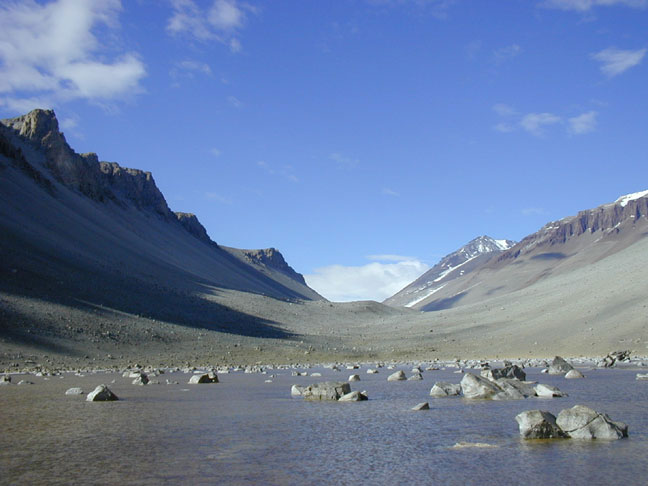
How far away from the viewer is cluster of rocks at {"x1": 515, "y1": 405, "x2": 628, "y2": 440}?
1467 centimetres

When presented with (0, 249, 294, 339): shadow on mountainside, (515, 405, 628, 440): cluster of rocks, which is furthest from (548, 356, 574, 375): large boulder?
(0, 249, 294, 339): shadow on mountainside

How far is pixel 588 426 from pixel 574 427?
0.32 metres

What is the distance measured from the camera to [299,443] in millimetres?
14898

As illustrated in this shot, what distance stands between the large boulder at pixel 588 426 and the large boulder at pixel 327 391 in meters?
11.5

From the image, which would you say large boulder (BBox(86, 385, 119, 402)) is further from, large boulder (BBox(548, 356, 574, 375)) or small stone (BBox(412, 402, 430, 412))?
large boulder (BBox(548, 356, 574, 375))

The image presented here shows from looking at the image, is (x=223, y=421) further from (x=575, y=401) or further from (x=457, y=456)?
(x=575, y=401)

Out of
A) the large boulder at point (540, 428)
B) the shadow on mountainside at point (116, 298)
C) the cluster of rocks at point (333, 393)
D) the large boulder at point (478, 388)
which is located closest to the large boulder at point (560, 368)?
the large boulder at point (478, 388)

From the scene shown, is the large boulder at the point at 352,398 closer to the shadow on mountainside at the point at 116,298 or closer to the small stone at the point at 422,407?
the small stone at the point at 422,407

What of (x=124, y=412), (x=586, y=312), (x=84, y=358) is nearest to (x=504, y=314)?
(x=586, y=312)

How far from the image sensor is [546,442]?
1436cm

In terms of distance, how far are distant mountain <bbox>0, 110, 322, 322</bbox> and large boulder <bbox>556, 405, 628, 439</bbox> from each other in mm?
57722

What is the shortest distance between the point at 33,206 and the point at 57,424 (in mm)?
93130

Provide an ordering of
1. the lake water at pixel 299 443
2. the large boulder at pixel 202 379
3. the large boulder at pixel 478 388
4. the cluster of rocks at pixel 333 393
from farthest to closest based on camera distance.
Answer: the large boulder at pixel 202 379, the cluster of rocks at pixel 333 393, the large boulder at pixel 478 388, the lake water at pixel 299 443

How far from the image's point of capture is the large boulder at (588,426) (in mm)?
14648
